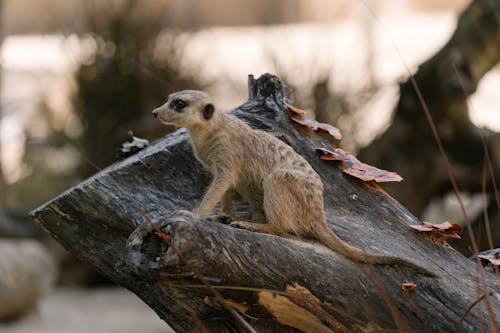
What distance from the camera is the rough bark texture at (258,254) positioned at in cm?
196

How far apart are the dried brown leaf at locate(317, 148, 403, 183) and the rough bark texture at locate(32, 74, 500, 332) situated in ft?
0.10

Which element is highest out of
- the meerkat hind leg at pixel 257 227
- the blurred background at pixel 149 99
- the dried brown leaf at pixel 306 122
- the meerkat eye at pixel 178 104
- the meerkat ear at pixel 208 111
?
the meerkat eye at pixel 178 104

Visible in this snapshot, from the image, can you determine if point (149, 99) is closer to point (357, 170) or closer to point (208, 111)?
point (357, 170)

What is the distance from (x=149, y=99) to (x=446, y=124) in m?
3.59

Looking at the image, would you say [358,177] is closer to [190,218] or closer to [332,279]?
[332,279]

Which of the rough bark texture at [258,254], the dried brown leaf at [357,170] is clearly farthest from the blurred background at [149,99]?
the rough bark texture at [258,254]

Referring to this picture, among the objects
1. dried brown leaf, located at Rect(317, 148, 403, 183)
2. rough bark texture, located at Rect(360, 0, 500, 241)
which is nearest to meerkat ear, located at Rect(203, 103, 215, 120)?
dried brown leaf, located at Rect(317, 148, 403, 183)

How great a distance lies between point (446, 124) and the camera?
17.2ft

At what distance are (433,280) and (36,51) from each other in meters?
9.74

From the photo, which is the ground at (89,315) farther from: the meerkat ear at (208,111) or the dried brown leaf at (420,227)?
the meerkat ear at (208,111)

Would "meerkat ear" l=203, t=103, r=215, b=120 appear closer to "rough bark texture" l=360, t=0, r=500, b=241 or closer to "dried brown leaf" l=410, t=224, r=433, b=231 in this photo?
"dried brown leaf" l=410, t=224, r=433, b=231

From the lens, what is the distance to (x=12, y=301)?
614 cm

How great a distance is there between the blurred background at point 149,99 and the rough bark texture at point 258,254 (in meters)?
2.44

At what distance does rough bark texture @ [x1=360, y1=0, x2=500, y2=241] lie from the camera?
516cm
